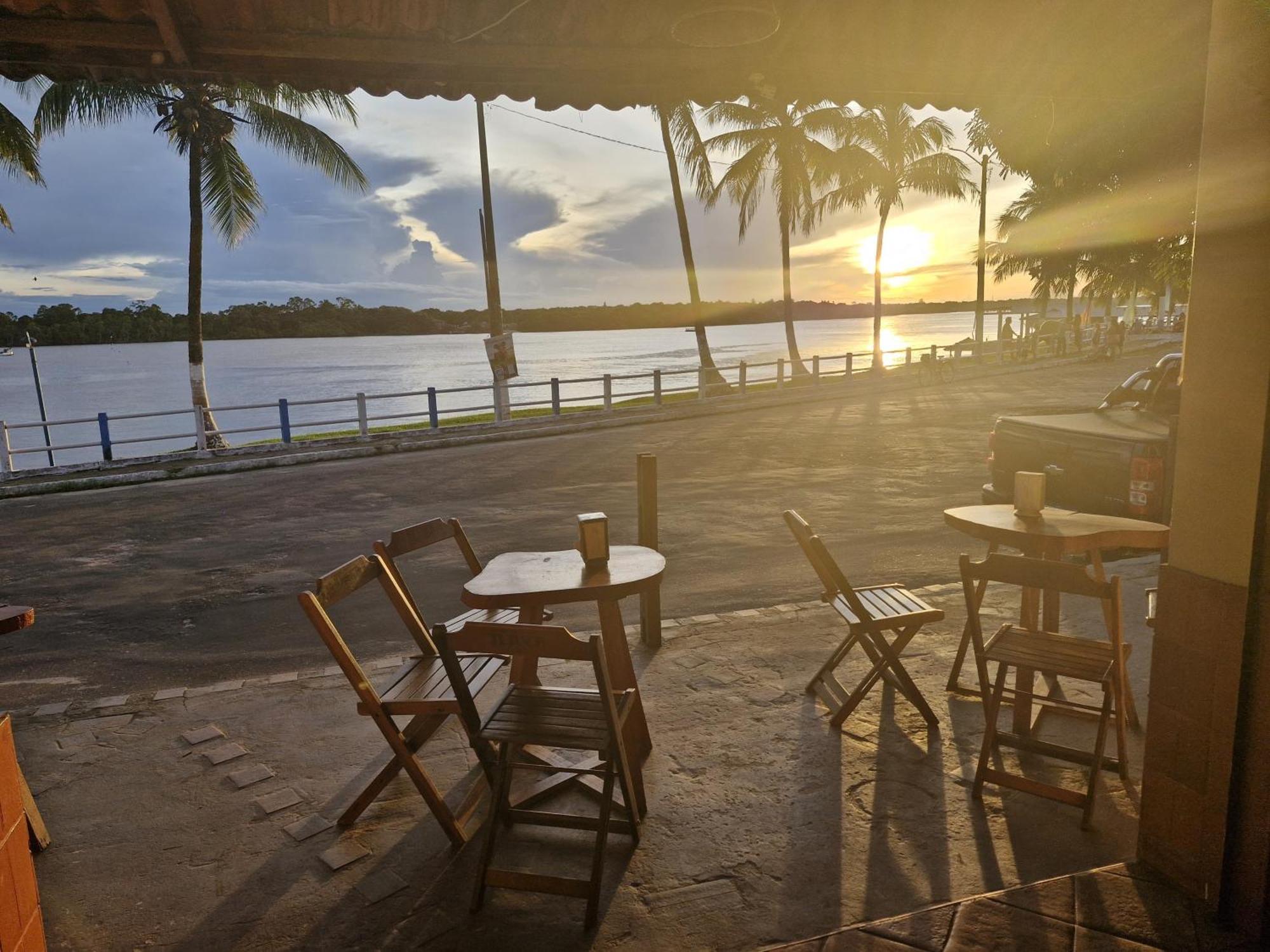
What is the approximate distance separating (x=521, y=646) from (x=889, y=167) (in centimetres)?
3156

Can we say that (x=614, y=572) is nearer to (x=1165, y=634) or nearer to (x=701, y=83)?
(x=1165, y=634)

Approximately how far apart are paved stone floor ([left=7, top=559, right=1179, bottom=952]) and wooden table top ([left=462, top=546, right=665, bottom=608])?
829 mm

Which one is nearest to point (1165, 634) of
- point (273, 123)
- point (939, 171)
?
point (273, 123)

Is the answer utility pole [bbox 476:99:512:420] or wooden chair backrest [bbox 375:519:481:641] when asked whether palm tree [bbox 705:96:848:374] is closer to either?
utility pole [bbox 476:99:512:420]

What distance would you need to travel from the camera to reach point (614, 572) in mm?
3875

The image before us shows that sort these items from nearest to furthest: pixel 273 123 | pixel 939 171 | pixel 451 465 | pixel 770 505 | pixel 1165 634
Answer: pixel 1165 634 → pixel 770 505 → pixel 451 465 → pixel 273 123 → pixel 939 171

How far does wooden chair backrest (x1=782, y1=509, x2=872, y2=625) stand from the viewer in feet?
12.8

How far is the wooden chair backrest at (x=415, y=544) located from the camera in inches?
151

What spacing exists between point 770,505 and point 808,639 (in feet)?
14.7

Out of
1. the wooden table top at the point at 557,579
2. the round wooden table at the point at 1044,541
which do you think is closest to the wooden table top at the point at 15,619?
the wooden table top at the point at 557,579

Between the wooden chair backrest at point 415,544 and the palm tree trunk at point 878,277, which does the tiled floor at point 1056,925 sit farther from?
the palm tree trunk at point 878,277

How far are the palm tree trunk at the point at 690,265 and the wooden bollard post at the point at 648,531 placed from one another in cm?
1796

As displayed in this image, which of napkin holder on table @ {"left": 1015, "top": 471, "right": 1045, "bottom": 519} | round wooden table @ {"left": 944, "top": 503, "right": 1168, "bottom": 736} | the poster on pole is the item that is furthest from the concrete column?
the poster on pole

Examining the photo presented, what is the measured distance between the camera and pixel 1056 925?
2535 millimetres
